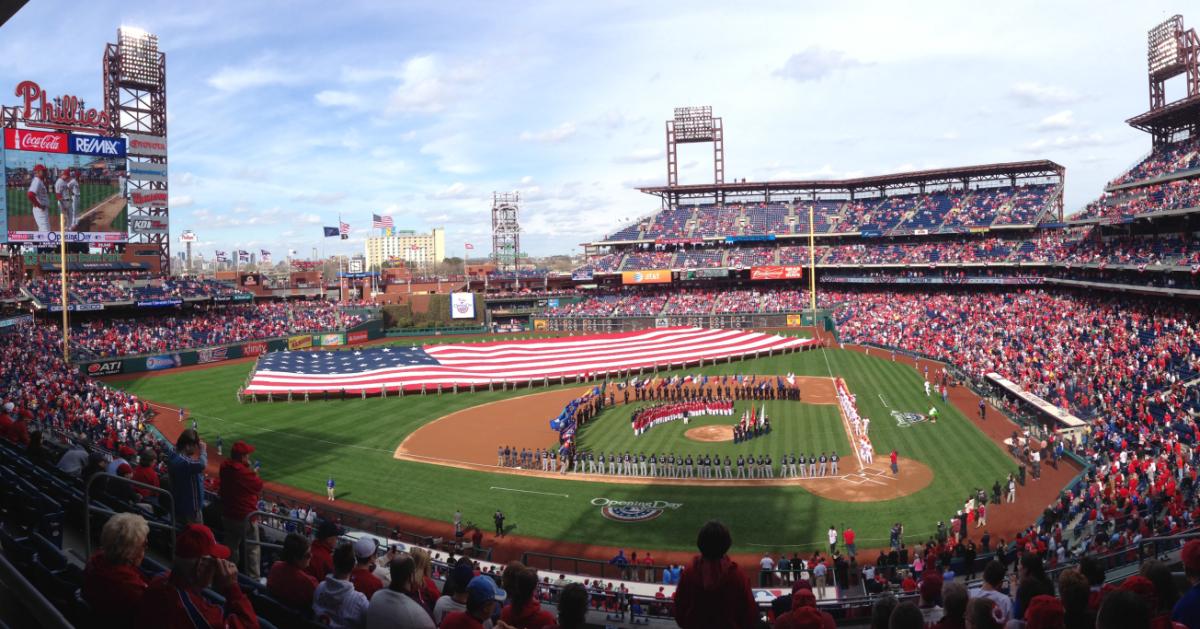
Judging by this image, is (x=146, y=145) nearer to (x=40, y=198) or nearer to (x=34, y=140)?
(x=34, y=140)

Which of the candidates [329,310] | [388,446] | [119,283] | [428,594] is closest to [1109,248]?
[388,446]

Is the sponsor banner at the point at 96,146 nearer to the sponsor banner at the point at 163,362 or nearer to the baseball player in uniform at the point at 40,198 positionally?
the baseball player in uniform at the point at 40,198

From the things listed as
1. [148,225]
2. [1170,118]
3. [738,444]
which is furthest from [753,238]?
[148,225]

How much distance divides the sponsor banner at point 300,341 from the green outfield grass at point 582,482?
64.7 ft

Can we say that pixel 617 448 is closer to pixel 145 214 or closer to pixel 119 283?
pixel 119 283

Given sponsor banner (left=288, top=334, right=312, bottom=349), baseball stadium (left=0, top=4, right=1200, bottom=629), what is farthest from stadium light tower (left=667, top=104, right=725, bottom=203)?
sponsor banner (left=288, top=334, right=312, bottom=349)

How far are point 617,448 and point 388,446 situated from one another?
9687 millimetres

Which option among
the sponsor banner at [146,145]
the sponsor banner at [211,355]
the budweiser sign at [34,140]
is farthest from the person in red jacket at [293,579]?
the sponsor banner at [146,145]

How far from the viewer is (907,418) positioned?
31.1m

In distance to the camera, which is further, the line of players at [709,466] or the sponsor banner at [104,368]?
the sponsor banner at [104,368]

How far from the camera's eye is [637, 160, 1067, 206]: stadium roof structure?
6272 cm

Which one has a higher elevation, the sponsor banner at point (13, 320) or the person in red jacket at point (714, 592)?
the sponsor banner at point (13, 320)

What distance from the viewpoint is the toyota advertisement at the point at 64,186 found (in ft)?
171

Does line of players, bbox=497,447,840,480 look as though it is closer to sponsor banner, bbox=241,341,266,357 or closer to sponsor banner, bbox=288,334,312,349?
sponsor banner, bbox=241,341,266,357
